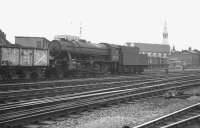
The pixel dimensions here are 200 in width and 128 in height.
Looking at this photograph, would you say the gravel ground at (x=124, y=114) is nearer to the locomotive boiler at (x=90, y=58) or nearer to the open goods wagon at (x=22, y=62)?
the open goods wagon at (x=22, y=62)

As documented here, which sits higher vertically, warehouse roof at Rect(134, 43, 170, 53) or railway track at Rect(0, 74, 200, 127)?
warehouse roof at Rect(134, 43, 170, 53)

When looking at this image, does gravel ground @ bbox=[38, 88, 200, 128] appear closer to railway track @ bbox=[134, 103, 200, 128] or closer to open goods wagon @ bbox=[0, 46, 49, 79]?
railway track @ bbox=[134, 103, 200, 128]

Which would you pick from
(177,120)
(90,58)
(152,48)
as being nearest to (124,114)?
(177,120)

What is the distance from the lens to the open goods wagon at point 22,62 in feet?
64.0

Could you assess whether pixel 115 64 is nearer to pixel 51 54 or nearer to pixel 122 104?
pixel 51 54

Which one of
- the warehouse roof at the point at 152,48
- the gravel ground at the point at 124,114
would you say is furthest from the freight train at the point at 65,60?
the warehouse roof at the point at 152,48

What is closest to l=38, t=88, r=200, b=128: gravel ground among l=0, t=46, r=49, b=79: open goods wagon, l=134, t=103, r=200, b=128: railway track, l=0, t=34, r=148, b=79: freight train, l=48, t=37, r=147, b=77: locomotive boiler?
l=134, t=103, r=200, b=128: railway track

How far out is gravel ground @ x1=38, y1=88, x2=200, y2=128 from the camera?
814 cm

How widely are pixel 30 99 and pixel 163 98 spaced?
19.3 feet

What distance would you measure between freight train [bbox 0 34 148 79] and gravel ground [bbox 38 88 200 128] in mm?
10999

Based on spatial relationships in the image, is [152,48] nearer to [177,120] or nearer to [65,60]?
[65,60]

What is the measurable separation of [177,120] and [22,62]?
46.7ft

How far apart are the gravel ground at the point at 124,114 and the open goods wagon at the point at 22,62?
10744 mm

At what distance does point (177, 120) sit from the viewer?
8.64 meters
